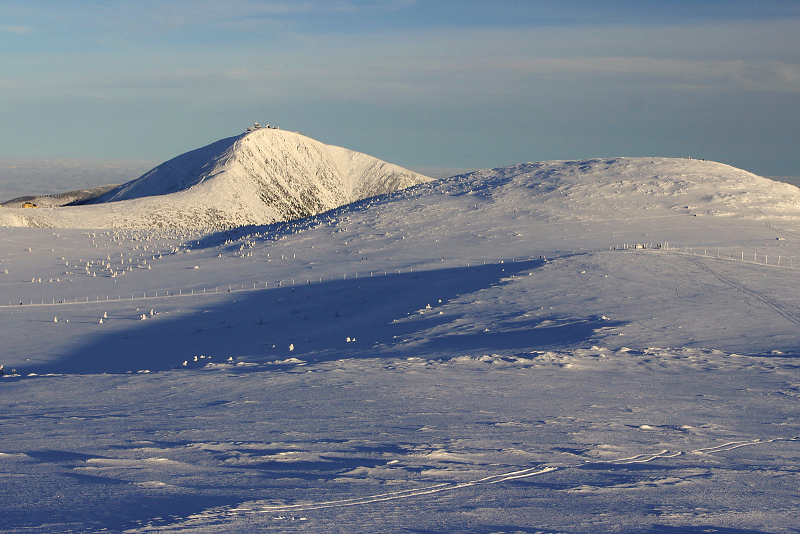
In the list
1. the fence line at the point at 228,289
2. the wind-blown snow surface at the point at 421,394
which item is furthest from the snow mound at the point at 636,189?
the fence line at the point at 228,289

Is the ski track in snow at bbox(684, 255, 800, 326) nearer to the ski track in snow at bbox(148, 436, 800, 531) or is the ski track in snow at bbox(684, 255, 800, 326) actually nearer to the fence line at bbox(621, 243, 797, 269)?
the fence line at bbox(621, 243, 797, 269)

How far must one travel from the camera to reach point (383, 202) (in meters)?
70.6

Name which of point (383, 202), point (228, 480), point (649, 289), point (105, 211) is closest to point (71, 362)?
point (228, 480)

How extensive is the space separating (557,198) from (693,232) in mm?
14753

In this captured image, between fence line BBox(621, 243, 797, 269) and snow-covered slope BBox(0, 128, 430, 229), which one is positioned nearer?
fence line BBox(621, 243, 797, 269)

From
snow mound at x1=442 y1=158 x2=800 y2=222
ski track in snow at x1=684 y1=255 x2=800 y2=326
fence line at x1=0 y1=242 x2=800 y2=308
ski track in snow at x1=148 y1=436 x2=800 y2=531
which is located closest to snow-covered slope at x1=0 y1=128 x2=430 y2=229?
snow mound at x1=442 y1=158 x2=800 y2=222

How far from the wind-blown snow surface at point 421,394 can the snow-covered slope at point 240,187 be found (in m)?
44.6

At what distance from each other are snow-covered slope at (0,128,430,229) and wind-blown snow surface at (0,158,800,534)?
44.6 m

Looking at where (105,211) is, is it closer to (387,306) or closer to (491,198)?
(491,198)

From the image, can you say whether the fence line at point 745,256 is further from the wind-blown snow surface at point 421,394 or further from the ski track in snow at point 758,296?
the ski track in snow at point 758,296

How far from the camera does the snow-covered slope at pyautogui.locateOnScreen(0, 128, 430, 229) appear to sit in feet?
290

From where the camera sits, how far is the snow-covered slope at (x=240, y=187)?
88250 mm

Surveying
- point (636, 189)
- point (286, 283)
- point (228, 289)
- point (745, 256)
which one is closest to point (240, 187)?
point (636, 189)

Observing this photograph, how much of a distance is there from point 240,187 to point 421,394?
110007 mm
